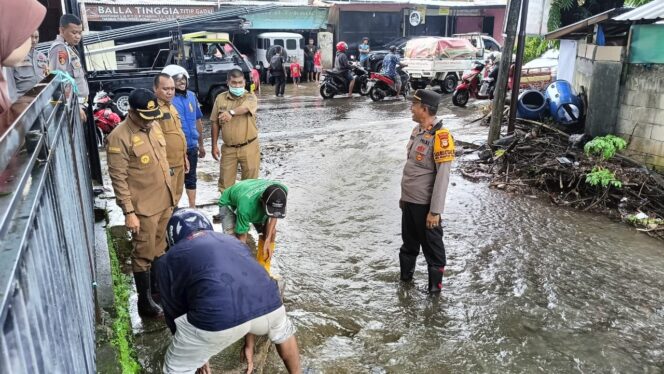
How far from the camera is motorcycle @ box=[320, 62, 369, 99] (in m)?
15.6

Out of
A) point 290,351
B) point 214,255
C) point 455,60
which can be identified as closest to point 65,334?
point 214,255

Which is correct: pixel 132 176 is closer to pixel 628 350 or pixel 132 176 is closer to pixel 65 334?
pixel 65 334

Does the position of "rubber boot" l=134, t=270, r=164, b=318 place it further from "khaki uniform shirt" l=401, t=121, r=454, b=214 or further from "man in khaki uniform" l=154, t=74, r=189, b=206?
"khaki uniform shirt" l=401, t=121, r=454, b=214

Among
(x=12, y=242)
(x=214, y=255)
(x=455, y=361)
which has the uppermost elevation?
(x=12, y=242)

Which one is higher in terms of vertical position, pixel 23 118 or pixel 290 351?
pixel 23 118

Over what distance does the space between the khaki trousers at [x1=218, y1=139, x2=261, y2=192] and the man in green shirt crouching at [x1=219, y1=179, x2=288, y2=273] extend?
6.06 ft

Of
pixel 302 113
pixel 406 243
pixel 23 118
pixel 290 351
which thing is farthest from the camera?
pixel 302 113

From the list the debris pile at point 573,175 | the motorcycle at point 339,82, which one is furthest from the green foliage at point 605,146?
the motorcycle at point 339,82

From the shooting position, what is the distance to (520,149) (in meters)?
7.86

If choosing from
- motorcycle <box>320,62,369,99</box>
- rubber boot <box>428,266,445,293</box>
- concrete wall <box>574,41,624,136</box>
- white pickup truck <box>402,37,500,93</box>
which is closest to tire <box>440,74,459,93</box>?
white pickup truck <box>402,37,500,93</box>

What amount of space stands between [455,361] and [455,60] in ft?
49.5

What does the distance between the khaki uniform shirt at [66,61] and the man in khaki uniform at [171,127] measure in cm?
103

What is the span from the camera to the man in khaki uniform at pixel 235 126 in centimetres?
534

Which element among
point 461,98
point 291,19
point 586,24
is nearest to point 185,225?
point 586,24
